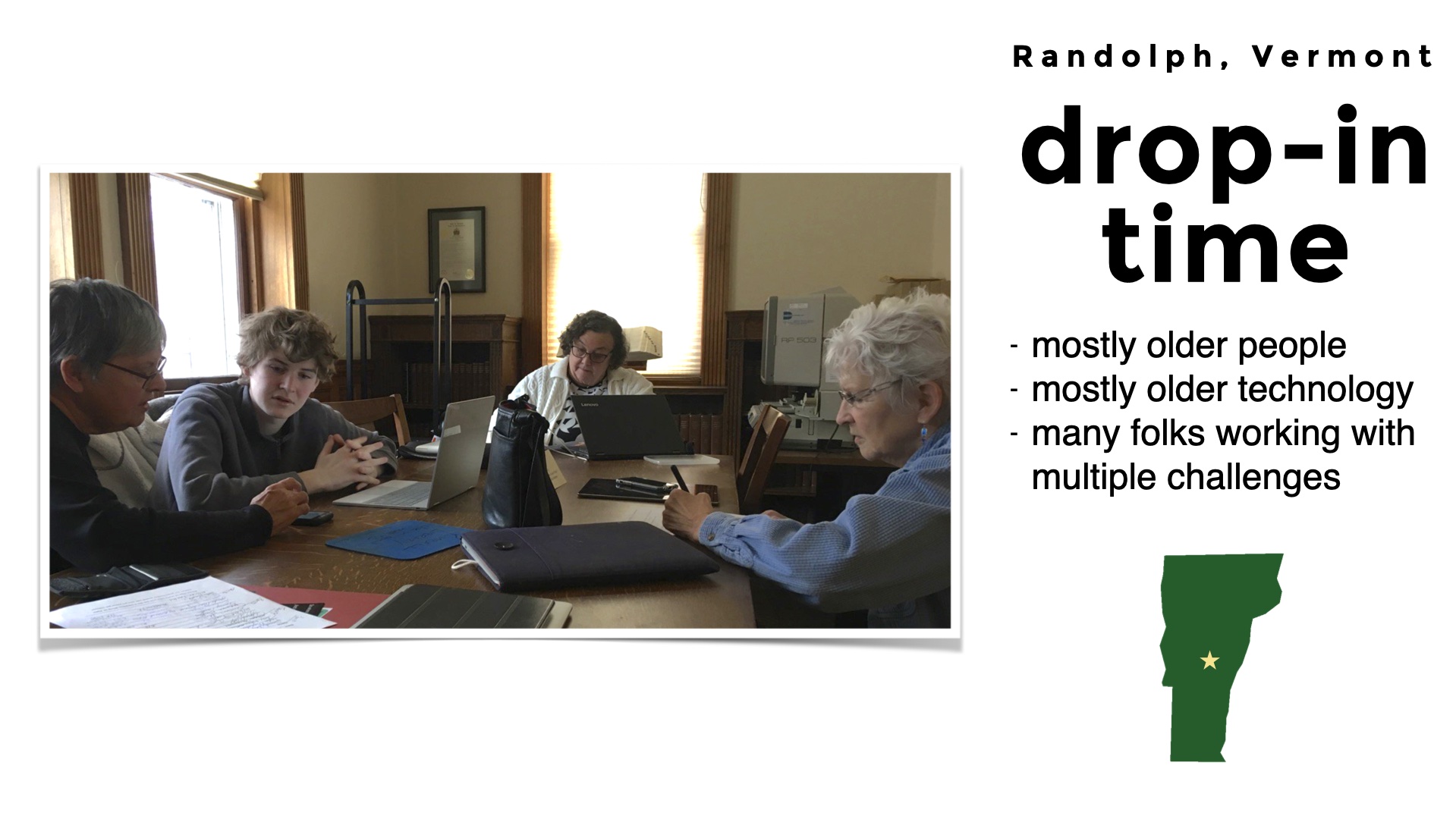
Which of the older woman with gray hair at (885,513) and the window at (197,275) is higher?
the window at (197,275)

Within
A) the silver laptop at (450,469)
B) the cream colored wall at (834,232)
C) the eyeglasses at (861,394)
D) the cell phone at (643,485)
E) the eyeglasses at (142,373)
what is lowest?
the cell phone at (643,485)

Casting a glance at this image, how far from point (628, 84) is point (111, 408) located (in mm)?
935

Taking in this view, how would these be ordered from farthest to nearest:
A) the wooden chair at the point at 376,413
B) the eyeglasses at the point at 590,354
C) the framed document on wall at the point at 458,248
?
the eyeglasses at the point at 590,354 → the wooden chair at the point at 376,413 → the framed document on wall at the point at 458,248

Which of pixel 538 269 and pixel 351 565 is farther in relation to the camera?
pixel 538 269

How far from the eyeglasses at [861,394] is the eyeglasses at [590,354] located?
0.92m

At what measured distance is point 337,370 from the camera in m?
1.64

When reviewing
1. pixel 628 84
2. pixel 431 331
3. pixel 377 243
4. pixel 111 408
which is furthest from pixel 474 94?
pixel 111 408

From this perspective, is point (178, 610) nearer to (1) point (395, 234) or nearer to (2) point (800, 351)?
(1) point (395, 234)

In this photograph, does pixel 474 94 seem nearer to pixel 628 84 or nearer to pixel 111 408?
pixel 628 84

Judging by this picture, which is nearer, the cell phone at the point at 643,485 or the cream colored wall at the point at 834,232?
the cream colored wall at the point at 834,232

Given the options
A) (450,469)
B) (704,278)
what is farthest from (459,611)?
(704,278)

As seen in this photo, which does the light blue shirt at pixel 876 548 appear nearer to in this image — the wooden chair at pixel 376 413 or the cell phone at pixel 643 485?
the cell phone at pixel 643 485

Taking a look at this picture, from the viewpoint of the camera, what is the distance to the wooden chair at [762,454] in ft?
6.31

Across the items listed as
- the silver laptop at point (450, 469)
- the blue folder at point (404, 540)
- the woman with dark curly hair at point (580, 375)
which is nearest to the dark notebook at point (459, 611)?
the blue folder at point (404, 540)
